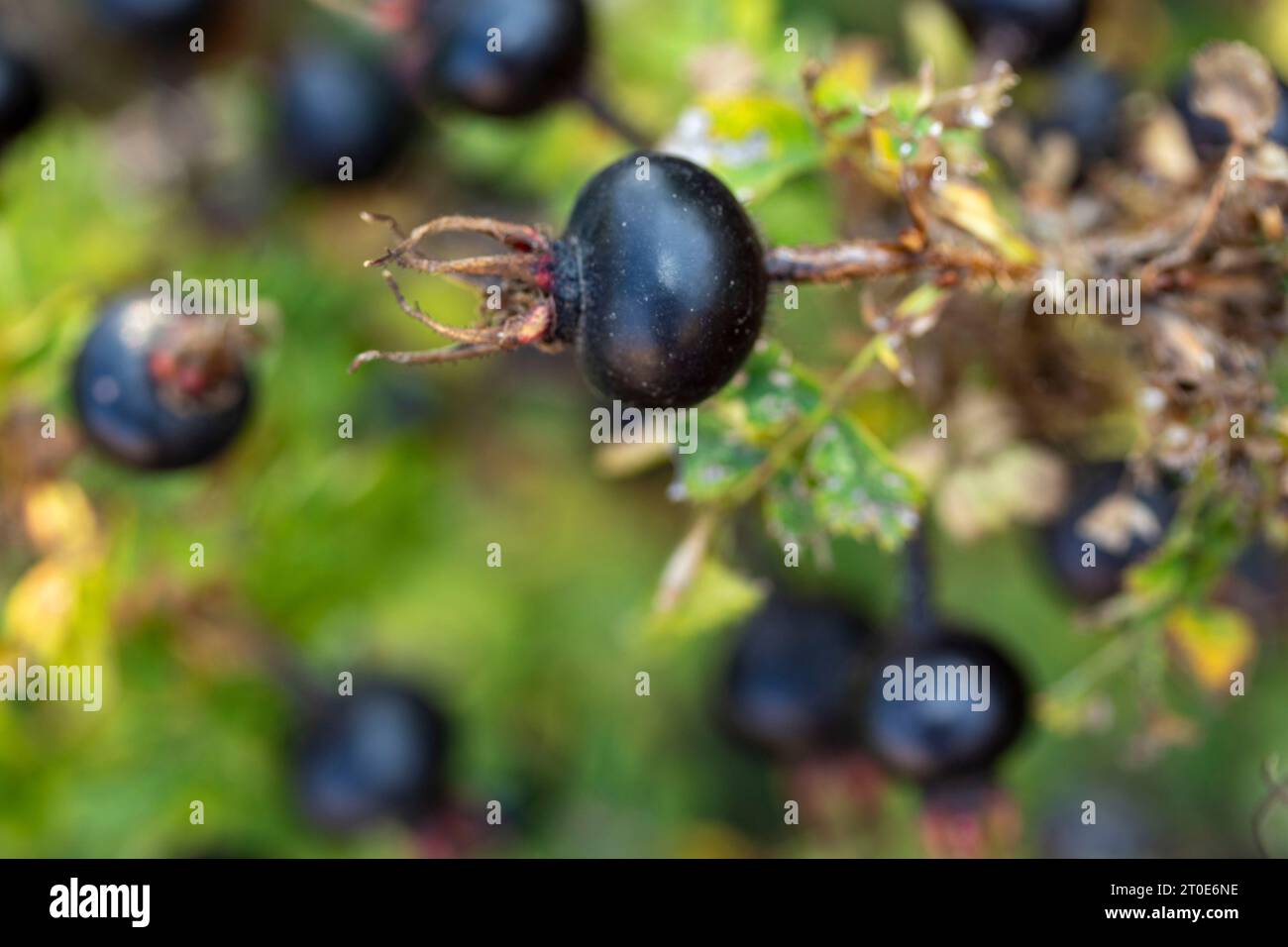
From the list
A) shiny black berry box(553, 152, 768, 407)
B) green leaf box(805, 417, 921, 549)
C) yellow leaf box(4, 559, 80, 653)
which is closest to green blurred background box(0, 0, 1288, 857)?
yellow leaf box(4, 559, 80, 653)

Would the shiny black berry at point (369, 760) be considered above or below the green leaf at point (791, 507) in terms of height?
below

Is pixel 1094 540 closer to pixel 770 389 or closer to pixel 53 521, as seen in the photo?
pixel 770 389

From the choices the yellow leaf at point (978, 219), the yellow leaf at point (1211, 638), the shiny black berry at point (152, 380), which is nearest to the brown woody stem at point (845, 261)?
the yellow leaf at point (978, 219)

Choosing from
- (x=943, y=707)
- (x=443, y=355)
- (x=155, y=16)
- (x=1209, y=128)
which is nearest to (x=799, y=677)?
(x=943, y=707)

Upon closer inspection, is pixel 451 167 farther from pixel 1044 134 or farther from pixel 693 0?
pixel 1044 134

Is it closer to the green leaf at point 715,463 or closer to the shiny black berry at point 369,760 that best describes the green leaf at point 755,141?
the green leaf at point 715,463
